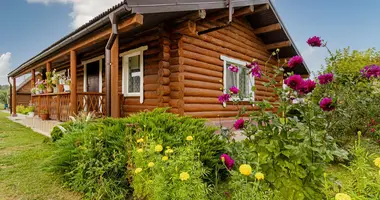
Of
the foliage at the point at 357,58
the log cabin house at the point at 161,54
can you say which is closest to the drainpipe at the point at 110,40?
the log cabin house at the point at 161,54

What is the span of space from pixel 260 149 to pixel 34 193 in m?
2.60

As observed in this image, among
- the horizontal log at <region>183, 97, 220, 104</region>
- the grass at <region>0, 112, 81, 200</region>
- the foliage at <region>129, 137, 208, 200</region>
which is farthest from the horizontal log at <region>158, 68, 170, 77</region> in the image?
the foliage at <region>129, 137, 208, 200</region>

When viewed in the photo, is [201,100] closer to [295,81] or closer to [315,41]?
[315,41]

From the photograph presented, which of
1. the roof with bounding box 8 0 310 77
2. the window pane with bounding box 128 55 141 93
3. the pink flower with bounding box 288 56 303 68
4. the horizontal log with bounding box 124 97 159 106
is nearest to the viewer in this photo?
the pink flower with bounding box 288 56 303 68

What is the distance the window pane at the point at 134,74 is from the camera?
6203 millimetres

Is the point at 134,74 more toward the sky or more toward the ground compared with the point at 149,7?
more toward the ground

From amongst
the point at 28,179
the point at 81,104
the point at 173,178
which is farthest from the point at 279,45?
the point at 28,179

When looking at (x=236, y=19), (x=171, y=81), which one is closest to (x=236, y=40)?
(x=236, y=19)

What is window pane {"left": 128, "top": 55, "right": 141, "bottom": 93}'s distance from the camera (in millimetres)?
6203

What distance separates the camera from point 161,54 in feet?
17.5

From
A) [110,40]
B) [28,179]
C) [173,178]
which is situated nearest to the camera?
[173,178]

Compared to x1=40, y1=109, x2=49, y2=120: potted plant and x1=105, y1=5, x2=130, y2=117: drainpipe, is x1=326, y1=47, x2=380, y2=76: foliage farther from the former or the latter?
x1=40, y1=109, x2=49, y2=120: potted plant

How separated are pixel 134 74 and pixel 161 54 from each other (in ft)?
4.39

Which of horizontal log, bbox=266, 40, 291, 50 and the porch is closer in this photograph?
the porch
